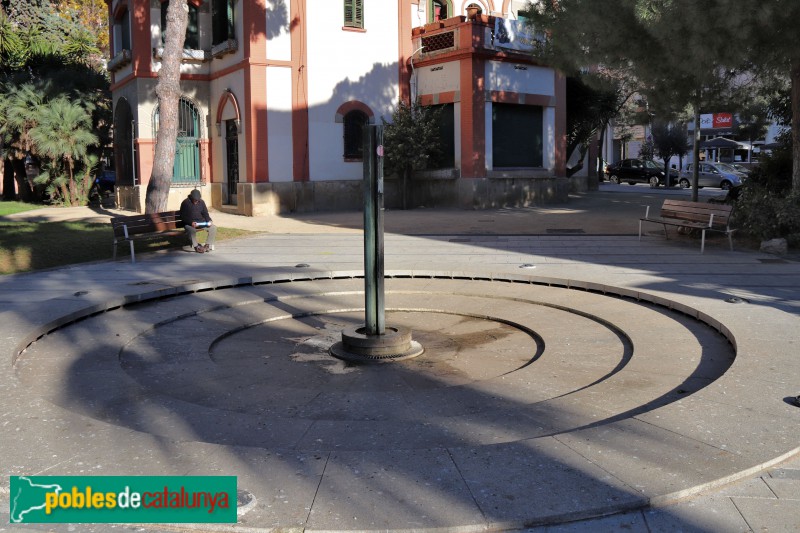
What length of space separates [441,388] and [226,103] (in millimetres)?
21467

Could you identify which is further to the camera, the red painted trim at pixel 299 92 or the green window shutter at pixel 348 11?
the green window shutter at pixel 348 11

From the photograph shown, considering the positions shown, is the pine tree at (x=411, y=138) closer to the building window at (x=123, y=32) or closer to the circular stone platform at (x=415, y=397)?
the building window at (x=123, y=32)

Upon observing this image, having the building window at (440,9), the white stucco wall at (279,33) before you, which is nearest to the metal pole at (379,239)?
the white stucco wall at (279,33)

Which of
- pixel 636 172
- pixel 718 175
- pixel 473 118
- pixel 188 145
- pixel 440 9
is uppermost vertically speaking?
pixel 440 9

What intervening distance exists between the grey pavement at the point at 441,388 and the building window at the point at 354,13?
556 inches

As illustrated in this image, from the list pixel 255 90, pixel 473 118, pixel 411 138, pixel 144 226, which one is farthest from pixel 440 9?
pixel 144 226

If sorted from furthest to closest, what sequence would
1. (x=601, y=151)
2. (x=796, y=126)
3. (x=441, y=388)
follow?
(x=601, y=151) → (x=796, y=126) → (x=441, y=388)

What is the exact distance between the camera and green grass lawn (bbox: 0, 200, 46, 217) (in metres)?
26.2

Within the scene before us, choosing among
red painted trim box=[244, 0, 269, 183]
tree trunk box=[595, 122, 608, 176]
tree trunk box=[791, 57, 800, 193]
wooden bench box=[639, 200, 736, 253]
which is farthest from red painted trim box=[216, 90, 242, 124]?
tree trunk box=[791, 57, 800, 193]

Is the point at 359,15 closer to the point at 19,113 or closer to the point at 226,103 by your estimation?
the point at 226,103

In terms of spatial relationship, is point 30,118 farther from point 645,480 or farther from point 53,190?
point 645,480

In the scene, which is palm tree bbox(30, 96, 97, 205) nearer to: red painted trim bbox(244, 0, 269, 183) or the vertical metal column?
red painted trim bbox(244, 0, 269, 183)

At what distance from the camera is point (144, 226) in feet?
46.8

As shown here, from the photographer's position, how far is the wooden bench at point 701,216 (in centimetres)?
1381
